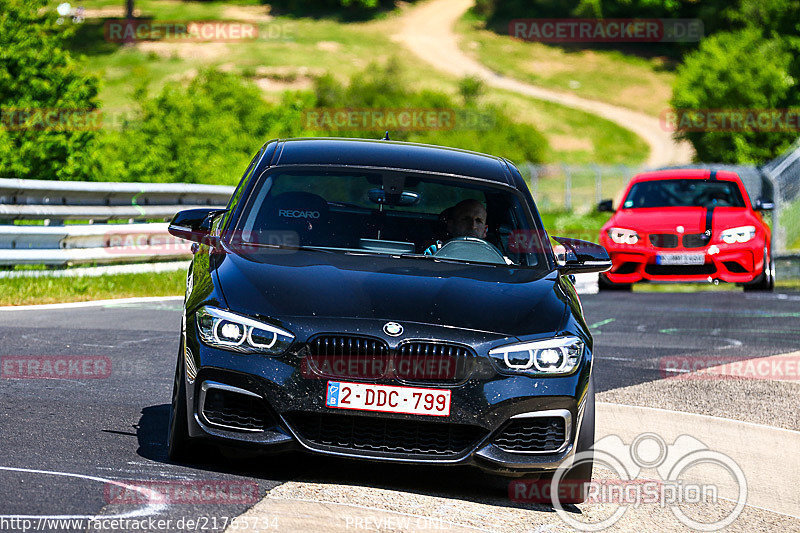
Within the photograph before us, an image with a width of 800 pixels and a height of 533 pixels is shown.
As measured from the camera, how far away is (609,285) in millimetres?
16703

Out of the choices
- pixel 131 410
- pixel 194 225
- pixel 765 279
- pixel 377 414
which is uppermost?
pixel 194 225

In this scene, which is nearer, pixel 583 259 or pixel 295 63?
pixel 583 259

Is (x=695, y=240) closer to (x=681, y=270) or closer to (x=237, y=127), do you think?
(x=681, y=270)

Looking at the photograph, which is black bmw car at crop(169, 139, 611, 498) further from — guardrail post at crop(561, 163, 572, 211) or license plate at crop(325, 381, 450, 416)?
guardrail post at crop(561, 163, 572, 211)

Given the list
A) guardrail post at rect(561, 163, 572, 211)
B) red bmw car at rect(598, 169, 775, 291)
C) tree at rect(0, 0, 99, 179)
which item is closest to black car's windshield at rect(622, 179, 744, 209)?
red bmw car at rect(598, 169, 775, 291)

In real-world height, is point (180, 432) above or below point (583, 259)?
below

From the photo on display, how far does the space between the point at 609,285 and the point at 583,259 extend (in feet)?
33.0

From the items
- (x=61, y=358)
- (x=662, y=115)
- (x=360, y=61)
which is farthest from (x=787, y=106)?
(x=360, y=61)

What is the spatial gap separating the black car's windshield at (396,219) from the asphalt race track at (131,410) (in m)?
1.13

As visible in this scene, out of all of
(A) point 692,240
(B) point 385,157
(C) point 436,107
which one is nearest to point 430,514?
(B) point 385,157

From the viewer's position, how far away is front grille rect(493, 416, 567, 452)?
5441 mm

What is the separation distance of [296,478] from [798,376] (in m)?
5.41

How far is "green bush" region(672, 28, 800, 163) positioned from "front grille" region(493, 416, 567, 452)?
43.0 meters

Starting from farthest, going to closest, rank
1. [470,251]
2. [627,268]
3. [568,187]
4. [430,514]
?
[568,187] → [627,268] → [470,251] → [430,514]
